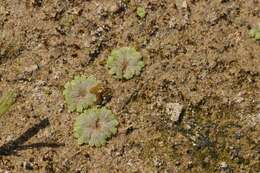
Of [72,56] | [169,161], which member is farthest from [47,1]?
[169,161]

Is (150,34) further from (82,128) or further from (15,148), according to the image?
(15,148)

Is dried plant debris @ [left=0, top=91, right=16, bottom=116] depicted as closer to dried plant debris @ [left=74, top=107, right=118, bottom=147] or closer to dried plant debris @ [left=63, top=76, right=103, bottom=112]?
dried plant debris @ [left=63, top=76, right=103, bottom=112]

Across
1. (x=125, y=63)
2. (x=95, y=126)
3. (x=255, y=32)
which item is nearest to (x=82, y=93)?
(x=95, y=126)

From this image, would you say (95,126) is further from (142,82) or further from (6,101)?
(6,101)

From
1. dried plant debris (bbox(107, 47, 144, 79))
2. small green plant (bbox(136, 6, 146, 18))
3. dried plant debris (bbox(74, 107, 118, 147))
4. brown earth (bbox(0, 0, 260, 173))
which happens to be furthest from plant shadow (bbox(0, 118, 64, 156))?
small green plant (bbox(136, 6, 146, 18))

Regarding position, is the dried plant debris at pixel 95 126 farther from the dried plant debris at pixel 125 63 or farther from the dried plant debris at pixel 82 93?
the dried plant debris at pixel 125 63
